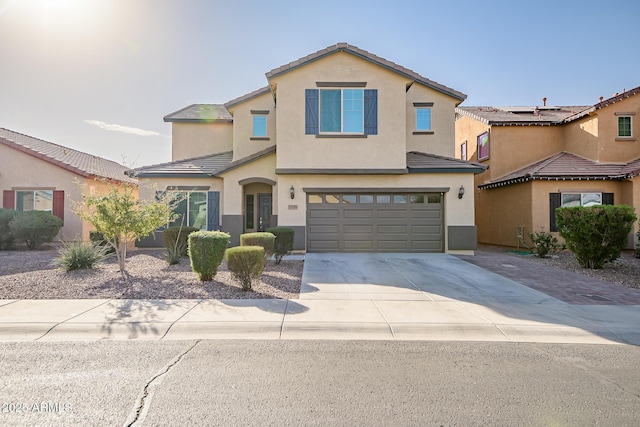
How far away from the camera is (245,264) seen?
24.2ft

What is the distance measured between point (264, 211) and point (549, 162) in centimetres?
1435

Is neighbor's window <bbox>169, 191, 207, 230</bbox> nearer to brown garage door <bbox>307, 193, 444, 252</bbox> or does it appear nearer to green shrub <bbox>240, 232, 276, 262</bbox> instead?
brown garage door <bbox>307, 193, 444, 252</bbox>

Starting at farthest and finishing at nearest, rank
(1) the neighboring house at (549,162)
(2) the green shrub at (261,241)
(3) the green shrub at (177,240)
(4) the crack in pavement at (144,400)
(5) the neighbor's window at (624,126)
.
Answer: (5) the neighbor's window at (624,126)
(1) the neighboring house at (549,162)
(3) the green shrub at (177,240)
(2) the green shrub at (261,241)
(4) the crack in pavement at (144,400)

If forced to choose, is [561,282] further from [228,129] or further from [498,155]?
[228,129]

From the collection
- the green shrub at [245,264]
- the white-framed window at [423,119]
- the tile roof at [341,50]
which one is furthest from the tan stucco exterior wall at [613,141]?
the green shrub at [245,264]

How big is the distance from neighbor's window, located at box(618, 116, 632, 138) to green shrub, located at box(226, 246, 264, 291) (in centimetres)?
1888

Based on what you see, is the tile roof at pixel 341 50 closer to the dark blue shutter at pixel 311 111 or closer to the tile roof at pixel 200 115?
the dark blue shutter at pixel 311 111

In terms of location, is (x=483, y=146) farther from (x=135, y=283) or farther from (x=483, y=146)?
(x=135, y=283)

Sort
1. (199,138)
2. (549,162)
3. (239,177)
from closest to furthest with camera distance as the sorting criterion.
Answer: (239,177) < (549,162) < (199,138)

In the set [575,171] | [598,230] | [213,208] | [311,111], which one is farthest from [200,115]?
[575,171]

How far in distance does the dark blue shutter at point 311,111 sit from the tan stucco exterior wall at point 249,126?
138 inches

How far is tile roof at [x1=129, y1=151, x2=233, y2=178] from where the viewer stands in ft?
48.3

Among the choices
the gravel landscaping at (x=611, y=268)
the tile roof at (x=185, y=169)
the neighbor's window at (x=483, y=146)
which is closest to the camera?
the gravel landscaping at (x=611, y=268)

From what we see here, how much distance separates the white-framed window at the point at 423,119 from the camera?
16.1m
